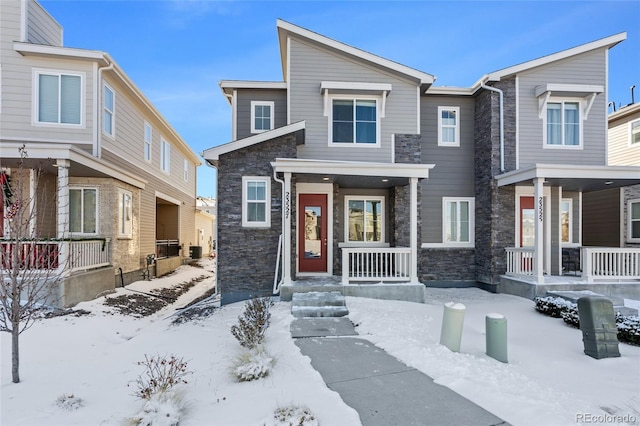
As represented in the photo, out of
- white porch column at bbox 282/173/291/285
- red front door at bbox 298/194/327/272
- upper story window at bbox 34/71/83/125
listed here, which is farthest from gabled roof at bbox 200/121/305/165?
upper story window at bbox 34/71/83/125

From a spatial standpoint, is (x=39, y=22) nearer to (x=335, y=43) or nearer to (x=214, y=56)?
(x=214, y=56)

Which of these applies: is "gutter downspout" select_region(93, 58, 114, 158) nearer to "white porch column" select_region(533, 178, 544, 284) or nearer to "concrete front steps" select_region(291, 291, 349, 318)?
"concrete front steps" select_region(291, 291, 349, 318)

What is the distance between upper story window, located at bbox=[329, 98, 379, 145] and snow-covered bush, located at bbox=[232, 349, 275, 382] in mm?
7514

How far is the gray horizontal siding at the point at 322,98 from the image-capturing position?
1084 cm

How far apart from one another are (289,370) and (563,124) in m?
11.8

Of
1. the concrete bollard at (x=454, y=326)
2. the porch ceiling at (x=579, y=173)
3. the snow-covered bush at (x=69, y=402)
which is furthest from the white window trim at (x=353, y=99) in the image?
the snow-covered bush at (x=69, y=402)

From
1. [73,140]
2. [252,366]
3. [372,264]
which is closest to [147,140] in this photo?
[73,140]

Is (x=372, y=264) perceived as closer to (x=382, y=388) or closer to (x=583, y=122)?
(x=382, y=388)

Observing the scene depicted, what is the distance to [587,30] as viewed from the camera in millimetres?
12852

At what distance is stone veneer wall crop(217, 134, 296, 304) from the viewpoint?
31.7 feet

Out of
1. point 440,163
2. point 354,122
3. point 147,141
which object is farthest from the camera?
point 147,141

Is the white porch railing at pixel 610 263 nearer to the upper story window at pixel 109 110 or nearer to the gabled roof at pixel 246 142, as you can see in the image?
the gabled roof at pixel 246 142

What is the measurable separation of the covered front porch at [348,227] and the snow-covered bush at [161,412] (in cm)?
503

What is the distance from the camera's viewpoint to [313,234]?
1077 cm
